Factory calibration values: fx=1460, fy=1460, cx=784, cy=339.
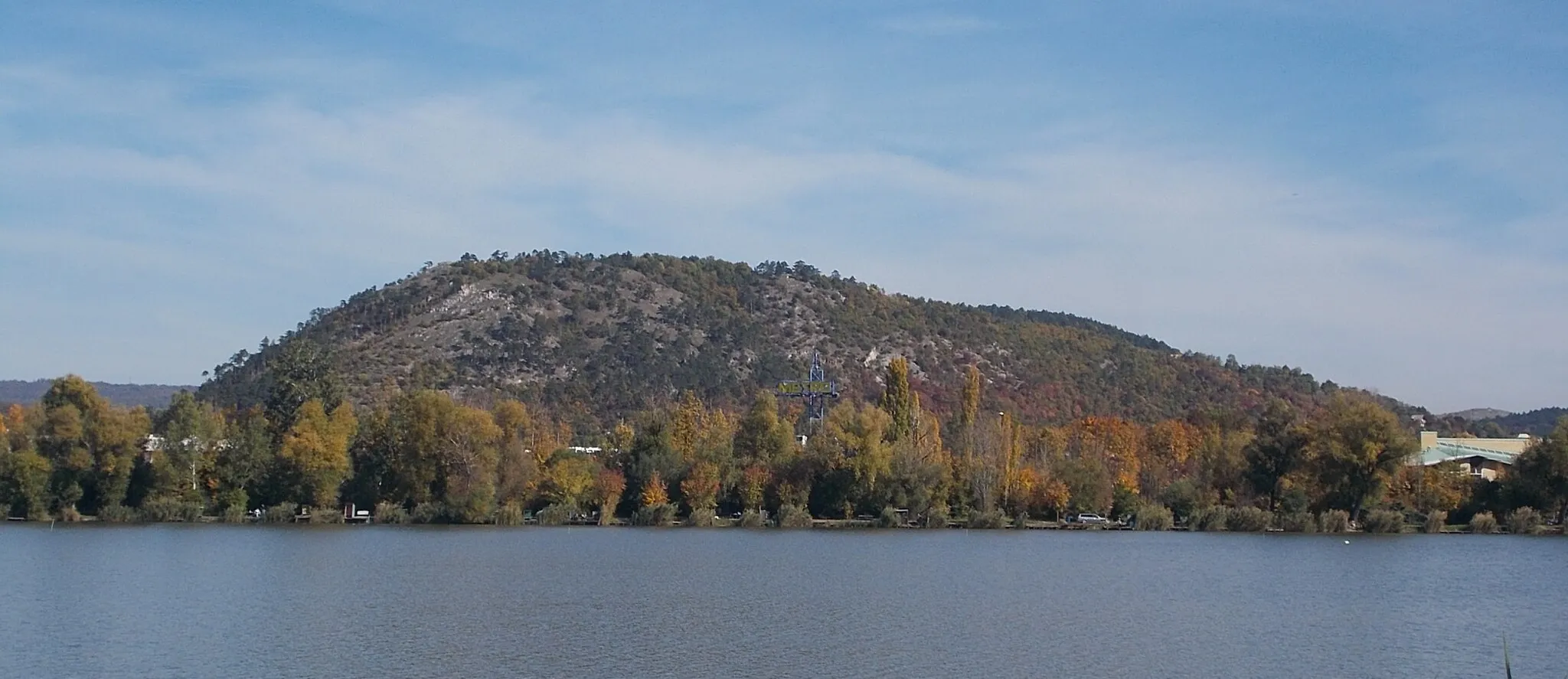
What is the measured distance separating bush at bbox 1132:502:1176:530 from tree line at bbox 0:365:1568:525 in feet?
0.70

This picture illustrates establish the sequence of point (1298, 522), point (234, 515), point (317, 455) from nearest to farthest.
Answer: point (1298, 522) < point (317, 455) < point (234, 515)

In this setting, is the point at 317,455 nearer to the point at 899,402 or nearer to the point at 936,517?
the point at 936,517

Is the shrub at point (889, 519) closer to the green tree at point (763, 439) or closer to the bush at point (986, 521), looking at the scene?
the bush at point (986, 521)

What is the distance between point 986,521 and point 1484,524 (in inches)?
1077

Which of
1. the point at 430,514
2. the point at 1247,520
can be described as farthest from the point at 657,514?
the point at 1247,520

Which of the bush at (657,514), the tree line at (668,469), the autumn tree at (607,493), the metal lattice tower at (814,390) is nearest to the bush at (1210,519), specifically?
the tree line at (668,469)

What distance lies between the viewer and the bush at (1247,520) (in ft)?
274

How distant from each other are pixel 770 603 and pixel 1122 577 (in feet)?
51.9

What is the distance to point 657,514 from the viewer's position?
287ft

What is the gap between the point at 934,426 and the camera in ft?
319

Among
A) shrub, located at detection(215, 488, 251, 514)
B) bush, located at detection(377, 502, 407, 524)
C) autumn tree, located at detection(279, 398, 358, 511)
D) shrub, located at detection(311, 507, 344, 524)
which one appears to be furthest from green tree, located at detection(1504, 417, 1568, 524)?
shrub, located at detection(215, 488, 251, 514)

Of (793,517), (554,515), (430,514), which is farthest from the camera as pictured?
(793,517)

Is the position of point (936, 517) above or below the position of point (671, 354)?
below

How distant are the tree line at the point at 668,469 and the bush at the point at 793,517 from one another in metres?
0.16
